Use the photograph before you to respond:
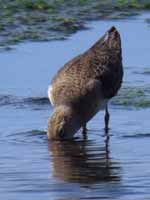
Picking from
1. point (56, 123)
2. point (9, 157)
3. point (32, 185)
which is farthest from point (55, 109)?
point (32, 185)

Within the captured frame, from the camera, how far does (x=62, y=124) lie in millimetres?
12656

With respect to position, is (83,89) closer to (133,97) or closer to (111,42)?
(111,42)

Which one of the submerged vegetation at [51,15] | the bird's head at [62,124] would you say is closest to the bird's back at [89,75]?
the bird's head at [62,124]

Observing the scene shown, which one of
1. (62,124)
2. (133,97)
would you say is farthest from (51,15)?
(62,124)

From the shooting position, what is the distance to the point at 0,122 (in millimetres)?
13367

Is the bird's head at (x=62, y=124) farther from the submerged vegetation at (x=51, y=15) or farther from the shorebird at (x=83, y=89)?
the submerged vegetation at (x=51, y=15)

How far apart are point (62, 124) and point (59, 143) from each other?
229 millimetres

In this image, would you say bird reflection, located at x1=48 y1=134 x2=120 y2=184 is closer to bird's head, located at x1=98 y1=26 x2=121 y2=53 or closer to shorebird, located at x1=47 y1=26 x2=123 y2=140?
shorebird, located at x1=47 y1=26 x2=123 y2=140

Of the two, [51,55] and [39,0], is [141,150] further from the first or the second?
[39,0]

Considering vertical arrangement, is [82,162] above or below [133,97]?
above

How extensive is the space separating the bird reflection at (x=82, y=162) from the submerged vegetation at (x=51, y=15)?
211 inches

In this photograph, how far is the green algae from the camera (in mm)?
14320

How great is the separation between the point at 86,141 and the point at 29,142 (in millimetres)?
678

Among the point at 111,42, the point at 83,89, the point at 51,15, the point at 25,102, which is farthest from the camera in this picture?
the point at 51,15
